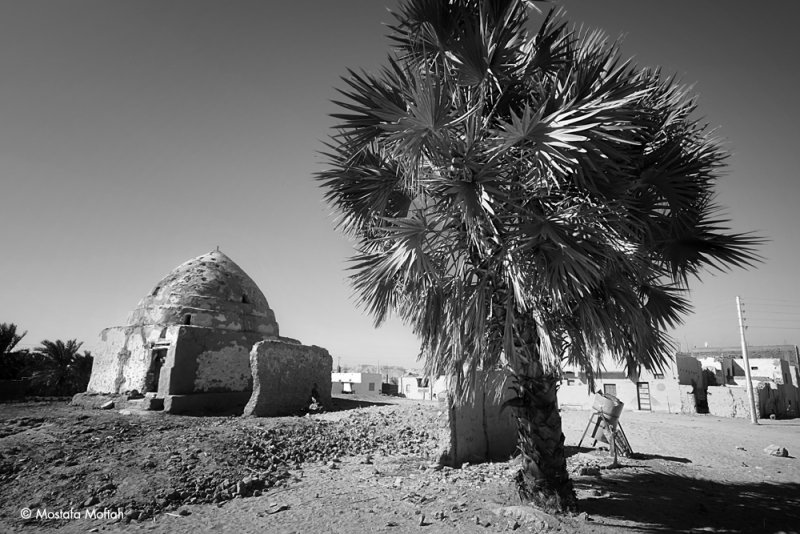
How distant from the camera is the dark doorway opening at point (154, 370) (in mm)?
14383

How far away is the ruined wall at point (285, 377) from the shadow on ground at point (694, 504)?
9045 millimetres

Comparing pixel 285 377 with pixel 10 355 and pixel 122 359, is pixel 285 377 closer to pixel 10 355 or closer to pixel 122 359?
pixel 122 359

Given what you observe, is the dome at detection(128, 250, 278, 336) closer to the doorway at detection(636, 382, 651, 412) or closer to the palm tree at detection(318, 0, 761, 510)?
the palm tree at detection(318, 0, 761, 510)

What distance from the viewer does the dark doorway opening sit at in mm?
14383

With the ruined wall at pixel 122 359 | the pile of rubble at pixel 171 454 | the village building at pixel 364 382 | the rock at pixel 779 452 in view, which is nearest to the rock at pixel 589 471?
the pile of rubble at pixel 171 454

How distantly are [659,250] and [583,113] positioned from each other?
8.08ft

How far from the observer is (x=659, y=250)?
218 inches

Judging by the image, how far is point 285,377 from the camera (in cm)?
1280

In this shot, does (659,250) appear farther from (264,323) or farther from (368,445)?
(264,323)

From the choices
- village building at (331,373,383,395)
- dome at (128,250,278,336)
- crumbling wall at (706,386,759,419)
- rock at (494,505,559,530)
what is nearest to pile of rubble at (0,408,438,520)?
rock at (494,505,559,530)

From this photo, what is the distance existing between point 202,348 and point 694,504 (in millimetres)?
13242

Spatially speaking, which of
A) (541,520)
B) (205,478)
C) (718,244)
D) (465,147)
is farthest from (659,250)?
(205,478)

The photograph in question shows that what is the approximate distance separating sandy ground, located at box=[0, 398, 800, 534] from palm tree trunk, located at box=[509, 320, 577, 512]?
0.22 meters

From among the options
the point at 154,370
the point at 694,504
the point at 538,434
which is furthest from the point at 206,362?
the point at 694,504
